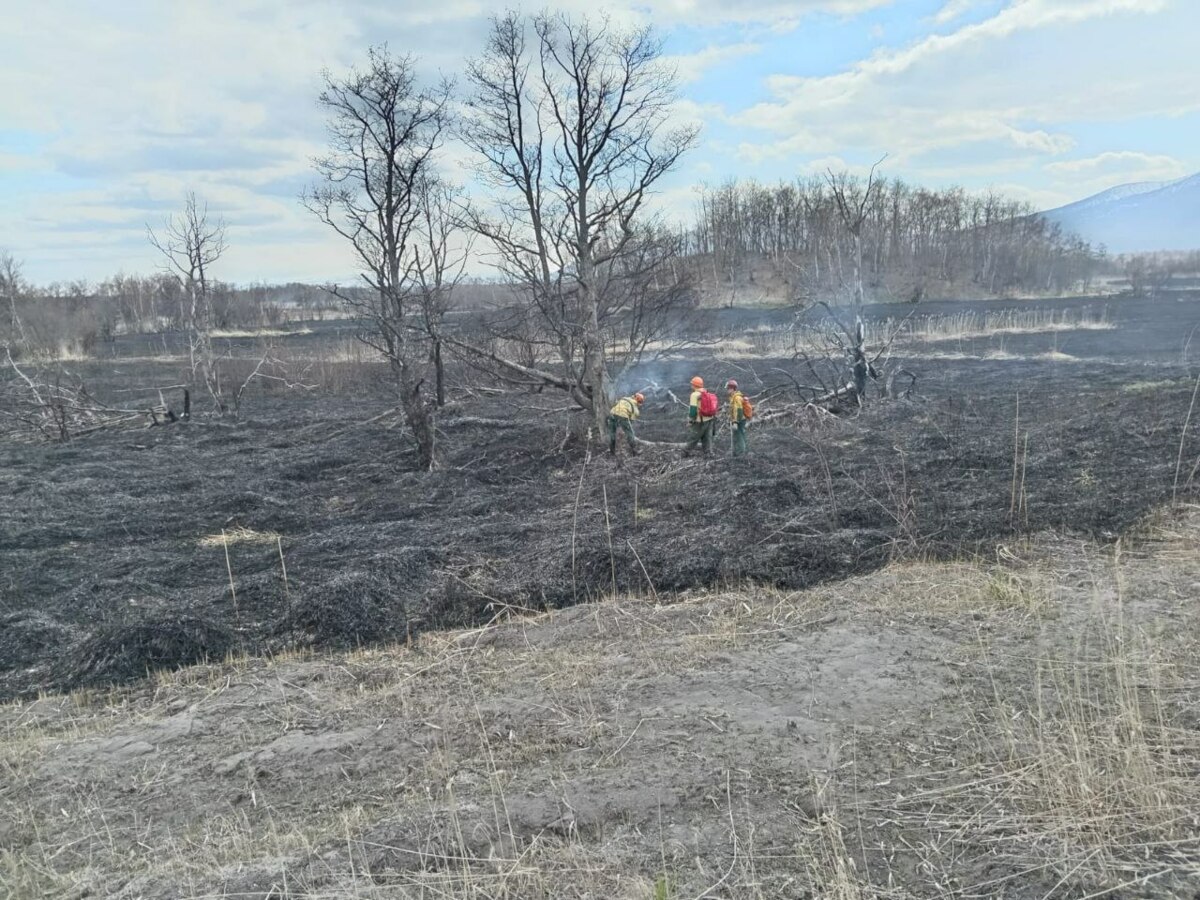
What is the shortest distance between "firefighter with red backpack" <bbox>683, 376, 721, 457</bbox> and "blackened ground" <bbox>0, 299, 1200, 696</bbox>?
0.47 meters

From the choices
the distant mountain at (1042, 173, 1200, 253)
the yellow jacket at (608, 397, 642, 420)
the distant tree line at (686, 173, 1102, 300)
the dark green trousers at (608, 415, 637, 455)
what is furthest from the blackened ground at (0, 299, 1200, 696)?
the distant mountain at (1042, 173, 1200, 253)

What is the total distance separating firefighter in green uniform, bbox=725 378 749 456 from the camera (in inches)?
518

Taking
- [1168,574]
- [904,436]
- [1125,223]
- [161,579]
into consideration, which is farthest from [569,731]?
[1125,223]

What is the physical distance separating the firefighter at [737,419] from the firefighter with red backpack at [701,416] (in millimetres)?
327

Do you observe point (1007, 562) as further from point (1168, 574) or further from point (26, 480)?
point (26, 480)

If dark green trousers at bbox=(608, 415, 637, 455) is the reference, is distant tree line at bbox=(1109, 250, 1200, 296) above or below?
above

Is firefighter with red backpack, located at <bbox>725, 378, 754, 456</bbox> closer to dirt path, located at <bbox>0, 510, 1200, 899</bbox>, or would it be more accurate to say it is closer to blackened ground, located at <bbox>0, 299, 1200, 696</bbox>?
blackened ground, located at <bbox>0, 299, 1200, 696</bbox>

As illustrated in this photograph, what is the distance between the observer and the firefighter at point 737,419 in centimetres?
1316

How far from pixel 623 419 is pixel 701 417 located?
1306 mm

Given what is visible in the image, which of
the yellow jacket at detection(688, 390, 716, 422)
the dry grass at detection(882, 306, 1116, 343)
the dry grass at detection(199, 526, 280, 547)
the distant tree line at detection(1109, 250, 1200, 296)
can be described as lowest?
the dry grass at detection(199, 526, 280, 547)

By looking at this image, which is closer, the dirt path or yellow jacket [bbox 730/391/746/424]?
the dirt path

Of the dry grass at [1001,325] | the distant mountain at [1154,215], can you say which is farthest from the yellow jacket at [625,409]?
the distant mountain at [1154,215]

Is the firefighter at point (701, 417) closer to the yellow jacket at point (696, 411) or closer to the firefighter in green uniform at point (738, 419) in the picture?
the yellow jacket at point (696, 411)

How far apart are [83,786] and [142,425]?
1974 cm
